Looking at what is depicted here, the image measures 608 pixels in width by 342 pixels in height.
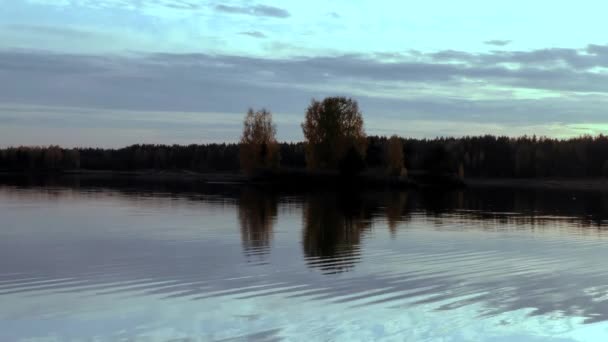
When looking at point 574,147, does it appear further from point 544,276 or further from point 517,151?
point 544,276

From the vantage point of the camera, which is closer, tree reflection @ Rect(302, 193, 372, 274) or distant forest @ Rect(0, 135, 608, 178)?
tree reflection @ Rect(302, 193, 372, 274)

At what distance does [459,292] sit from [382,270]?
272 cm

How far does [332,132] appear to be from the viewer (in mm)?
81500

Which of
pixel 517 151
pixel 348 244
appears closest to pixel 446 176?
pixel 517 151

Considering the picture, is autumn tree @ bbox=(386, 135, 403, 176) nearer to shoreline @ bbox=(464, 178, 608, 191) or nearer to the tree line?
the tree line

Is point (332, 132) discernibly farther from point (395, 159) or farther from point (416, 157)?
point (416, 157)

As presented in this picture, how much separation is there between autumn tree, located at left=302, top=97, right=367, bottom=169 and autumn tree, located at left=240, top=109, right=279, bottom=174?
5.86 metres

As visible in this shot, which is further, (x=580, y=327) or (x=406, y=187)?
(x=406, y=187)

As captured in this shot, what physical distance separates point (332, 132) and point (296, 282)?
6746 cm

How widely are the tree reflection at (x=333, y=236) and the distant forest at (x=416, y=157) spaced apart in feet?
167

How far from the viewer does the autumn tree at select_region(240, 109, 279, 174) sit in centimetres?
8675

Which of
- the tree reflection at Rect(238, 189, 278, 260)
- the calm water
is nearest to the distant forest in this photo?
the tree reflection at Rect(238, 189, 278, 260)

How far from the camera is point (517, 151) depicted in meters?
136

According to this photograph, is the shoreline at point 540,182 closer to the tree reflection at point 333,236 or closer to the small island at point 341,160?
the small island at point 341,160
